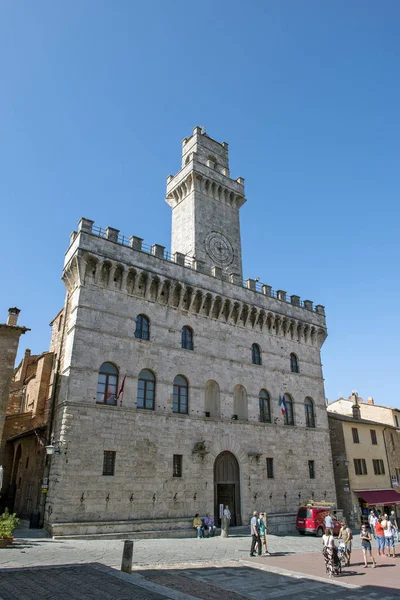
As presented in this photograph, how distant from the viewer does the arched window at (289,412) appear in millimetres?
28434

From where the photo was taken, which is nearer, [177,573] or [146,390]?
[177,573]

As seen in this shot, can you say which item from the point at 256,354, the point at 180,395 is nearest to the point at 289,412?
the point at 256,354

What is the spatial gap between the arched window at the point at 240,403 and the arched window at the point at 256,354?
2261 mm

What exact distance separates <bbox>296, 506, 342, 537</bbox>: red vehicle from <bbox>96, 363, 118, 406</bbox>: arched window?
12.7 meters

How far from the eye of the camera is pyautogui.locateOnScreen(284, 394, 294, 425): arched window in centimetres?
2843

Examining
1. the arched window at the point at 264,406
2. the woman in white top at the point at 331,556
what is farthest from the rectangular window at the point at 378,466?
the woman in white top at the point at 331,556

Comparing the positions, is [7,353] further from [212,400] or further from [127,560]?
[127,560]

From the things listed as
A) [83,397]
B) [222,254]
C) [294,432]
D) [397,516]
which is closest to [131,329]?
[83,397]

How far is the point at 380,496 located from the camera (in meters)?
30.6

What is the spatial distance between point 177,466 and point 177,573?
9.32 m

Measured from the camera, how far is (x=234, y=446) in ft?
79.7

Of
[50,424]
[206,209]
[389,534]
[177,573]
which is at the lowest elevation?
[177,573]

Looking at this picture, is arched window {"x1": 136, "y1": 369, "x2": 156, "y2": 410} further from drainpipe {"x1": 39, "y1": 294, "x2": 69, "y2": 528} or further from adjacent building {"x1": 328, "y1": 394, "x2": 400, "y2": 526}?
adjacent building {"x1": 328, "y1": 394, "x2": 400, "y2": 526}

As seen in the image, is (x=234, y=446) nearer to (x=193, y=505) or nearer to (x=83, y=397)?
(x=193, y=505)
